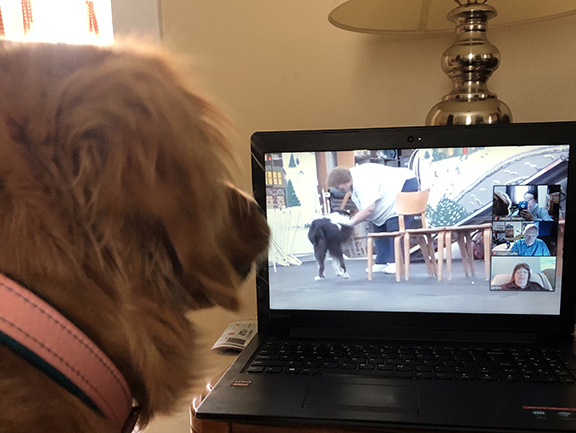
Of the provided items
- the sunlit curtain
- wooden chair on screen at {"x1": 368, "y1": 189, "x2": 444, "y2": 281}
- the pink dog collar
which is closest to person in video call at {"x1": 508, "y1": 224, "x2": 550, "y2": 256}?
wooden chair on screen at {"x1": 368, "y1": 189, "x2": 444, "y2": 281}

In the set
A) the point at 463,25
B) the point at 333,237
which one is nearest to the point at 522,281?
the point at 333,237

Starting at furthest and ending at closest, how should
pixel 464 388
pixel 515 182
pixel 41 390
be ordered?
pixel 515 182 → pixel 464 388 → pixel 41 390

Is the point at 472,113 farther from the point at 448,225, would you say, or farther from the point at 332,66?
the point at 332,66

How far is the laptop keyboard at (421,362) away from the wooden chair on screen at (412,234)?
12 centimetres

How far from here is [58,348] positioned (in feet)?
0.97

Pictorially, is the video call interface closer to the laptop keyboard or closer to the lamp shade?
the laptop keyboard

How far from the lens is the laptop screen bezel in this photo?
1.97 feet

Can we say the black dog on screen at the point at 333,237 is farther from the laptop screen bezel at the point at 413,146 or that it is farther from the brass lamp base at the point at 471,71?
the brass lamp base at the point at 471,71

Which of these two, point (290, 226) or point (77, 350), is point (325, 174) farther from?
point (77, 350)

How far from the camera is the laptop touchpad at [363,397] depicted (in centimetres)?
45

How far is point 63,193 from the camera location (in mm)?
320

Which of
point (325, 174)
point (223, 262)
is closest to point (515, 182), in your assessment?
point (325, 174)

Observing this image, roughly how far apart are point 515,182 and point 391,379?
0.33 m

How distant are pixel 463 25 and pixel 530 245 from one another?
35 cm
